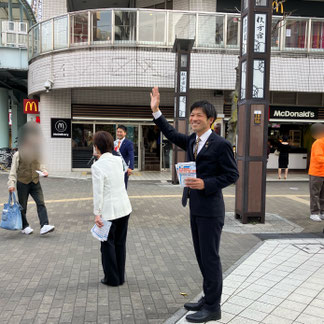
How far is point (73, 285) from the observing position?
12.1 ft

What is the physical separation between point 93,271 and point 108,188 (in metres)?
1.23

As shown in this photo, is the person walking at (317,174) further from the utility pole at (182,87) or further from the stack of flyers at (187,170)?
the utility pole at (182,87)

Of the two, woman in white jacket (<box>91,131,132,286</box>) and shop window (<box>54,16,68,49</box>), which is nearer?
woman in white jacket (<box>91,131,132,286</box>)

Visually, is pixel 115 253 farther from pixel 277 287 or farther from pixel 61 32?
pixel 61 32

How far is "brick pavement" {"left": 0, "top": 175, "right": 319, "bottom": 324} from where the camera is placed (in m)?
3.15

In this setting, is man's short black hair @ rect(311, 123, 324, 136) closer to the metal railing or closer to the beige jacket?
the beige jacket

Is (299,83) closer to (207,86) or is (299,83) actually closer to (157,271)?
(207,86)

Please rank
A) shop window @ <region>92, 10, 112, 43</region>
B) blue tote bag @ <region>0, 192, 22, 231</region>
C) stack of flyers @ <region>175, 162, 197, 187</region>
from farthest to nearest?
shop window @ <region>92, 10, 112, 43</region> < blue tote bag @ <region>0, 192, 22, 231</region> < stack of flyers @ <region>175, 162, 197, 187</region>

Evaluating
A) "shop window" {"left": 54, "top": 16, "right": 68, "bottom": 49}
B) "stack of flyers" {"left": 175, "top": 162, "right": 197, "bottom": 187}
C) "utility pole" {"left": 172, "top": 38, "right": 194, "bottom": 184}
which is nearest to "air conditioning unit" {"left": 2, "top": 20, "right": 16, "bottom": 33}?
"shop window" {"left": 54, "top": 16, "right": 68, "bottom": 49}

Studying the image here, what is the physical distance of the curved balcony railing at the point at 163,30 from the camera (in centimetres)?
1333

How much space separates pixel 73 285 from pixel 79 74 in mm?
11116

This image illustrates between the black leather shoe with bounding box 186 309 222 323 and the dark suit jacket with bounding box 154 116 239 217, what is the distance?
0.86 m

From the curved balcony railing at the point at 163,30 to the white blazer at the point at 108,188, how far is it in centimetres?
1078

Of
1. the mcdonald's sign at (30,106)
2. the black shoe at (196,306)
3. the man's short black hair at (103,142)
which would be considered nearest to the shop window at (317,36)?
the mcdonald's sign at (30,106)
